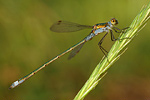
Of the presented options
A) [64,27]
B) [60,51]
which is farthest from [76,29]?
[60,51]

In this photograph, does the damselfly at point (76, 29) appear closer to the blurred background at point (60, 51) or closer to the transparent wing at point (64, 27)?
the transparent wing at point (64, 27)

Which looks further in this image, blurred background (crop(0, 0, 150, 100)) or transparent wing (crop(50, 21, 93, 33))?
blurred background (crop(0, 0, 150, 100))

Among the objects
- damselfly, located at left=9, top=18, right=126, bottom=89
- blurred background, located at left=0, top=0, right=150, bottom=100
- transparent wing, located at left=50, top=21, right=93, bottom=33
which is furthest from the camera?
blurred background, located at left=0, top=0, right=150, bottom=100

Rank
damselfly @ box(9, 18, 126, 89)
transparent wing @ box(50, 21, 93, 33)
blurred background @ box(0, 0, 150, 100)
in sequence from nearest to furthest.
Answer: damselfly @ box(9, 18, 126, 89)
transparent wing @ box(50, 21, 93, 33)
blurred background @ box(0, 0, 150, 100)

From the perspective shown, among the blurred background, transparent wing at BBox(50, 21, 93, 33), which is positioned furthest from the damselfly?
the blurred background

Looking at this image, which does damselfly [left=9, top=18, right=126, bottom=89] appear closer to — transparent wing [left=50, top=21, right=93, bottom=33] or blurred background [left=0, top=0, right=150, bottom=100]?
transparent wing [left=50, top=21, right=93, bottom=33]

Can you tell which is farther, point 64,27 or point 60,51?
point 60,51

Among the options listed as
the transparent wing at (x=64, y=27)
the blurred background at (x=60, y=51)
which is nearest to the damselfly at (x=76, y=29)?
the transparent wing at (x=64, y=27)

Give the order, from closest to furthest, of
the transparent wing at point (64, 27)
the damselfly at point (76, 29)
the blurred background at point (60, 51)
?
the damselfly at point (76, 29) < the transparent wing at point (64, 27) < the blurred background at point (60, 51)

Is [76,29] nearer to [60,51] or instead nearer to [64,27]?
[64,27]
